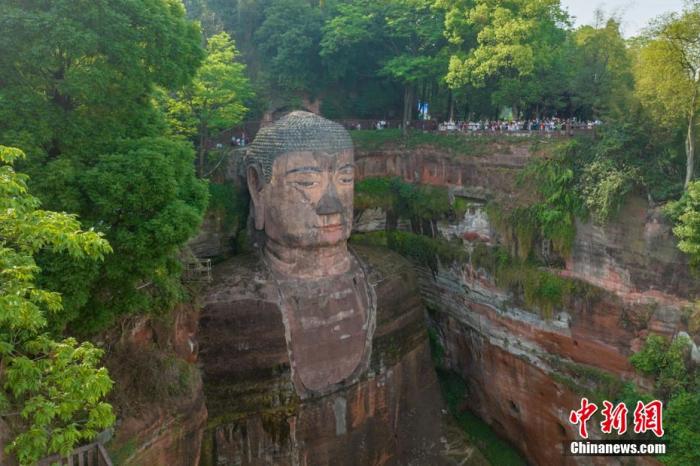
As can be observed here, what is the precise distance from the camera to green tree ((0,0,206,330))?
370 inches

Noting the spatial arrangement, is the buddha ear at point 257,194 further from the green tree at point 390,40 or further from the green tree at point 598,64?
the green tree at point 598,64

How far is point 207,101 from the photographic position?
61.0 ft

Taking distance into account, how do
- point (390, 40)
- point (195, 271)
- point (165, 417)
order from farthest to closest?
point (390, 40) → point (195, 271) → point (165, 417)

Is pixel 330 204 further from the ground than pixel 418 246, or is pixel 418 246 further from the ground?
pixel 330 204

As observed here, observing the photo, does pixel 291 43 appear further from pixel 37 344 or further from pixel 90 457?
pixel 37 344

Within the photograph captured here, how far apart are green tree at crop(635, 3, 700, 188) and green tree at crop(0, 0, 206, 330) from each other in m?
12.2

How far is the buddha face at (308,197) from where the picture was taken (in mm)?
15727

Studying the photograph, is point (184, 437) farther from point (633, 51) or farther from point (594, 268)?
point (633, 51)

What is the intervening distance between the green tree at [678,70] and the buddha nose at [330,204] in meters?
8.97

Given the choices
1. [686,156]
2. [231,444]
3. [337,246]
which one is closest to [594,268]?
[686,156]

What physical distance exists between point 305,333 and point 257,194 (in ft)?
14.2

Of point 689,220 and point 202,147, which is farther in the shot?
point 202,147

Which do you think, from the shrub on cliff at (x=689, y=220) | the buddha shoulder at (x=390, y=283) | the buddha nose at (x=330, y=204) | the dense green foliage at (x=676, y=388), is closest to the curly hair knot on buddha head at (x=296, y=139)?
the buddha nose at (x=330, y=204)

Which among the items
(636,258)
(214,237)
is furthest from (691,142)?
(214,237)
